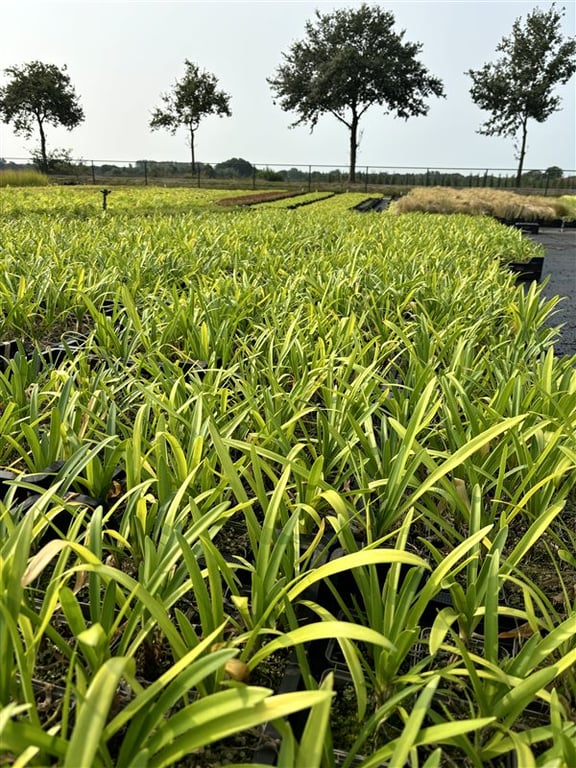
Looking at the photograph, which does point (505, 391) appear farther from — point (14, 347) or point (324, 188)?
point (324, 188)

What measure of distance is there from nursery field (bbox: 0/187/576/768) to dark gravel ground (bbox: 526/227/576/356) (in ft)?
4.45

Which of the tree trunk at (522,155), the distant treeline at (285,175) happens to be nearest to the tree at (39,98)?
the distant treeline at (285,175)

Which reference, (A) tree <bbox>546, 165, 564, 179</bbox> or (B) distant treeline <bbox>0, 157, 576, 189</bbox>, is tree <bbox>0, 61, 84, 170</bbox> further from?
(A) tree <bbox>546, 165, 564, 179</bbox>

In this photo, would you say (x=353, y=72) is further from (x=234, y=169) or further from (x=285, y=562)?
(x=285, y=562)

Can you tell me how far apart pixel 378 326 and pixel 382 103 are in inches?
1543

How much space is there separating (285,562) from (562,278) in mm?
7688

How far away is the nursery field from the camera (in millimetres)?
706

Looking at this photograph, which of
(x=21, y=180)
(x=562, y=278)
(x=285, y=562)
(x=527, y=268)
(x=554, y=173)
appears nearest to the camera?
Result: (x=285, y=562)

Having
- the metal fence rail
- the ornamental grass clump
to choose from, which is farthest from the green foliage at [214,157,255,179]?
the ornamental grass clump

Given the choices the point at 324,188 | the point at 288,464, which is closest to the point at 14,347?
the point at 288,464

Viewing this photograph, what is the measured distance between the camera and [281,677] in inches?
38.5

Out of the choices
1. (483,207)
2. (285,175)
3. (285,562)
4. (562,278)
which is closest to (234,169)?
(285,175)

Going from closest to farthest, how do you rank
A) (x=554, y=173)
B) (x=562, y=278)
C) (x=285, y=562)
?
(x=285, y=562)
(x=562, y=278)
(x=554, y=173)

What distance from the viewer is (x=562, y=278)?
750 centimetres
